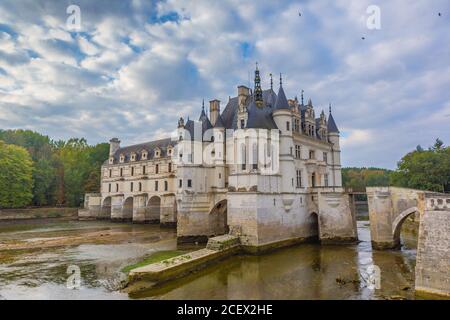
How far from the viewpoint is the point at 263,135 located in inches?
891

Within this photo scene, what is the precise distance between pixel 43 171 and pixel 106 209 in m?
14.3

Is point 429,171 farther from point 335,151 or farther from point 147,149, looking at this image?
point 147,149

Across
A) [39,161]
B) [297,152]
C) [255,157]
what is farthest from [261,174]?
[39,161]

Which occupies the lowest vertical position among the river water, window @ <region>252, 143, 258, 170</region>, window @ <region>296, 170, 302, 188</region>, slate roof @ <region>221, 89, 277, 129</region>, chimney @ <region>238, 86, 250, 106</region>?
the river water

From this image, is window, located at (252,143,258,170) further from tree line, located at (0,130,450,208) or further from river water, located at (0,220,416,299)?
tree line, located at (0,130,450,208)

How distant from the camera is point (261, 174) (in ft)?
71.2

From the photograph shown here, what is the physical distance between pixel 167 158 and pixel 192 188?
1615 centimetres

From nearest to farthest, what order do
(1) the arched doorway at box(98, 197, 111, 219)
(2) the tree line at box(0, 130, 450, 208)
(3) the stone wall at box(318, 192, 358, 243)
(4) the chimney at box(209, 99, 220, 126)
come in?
(3) the stone wall at box(318, 192, 358, 243)
(4) the chimney at box(209, 99, 220, 126)
(2) the tree line at box(0, 130, 450, 208)
(1) the arched doorway at box(98, 197, 111, 219)

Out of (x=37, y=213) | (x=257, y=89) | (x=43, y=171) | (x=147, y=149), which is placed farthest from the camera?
(x=43, y=171)

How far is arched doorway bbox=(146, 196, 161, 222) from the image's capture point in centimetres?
4078

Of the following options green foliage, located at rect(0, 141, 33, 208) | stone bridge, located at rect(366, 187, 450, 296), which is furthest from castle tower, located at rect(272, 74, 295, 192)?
green foliage, located at rect(0, 141, 33, 208)

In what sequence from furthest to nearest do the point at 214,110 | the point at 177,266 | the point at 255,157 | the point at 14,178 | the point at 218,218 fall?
1. the point at 14,178
2. the point at 214,110
3. the point at 218,218
4. the point at 255,157
5. the point at 177,266

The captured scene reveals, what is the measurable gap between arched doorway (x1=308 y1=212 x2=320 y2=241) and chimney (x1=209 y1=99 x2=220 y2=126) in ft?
42.0
